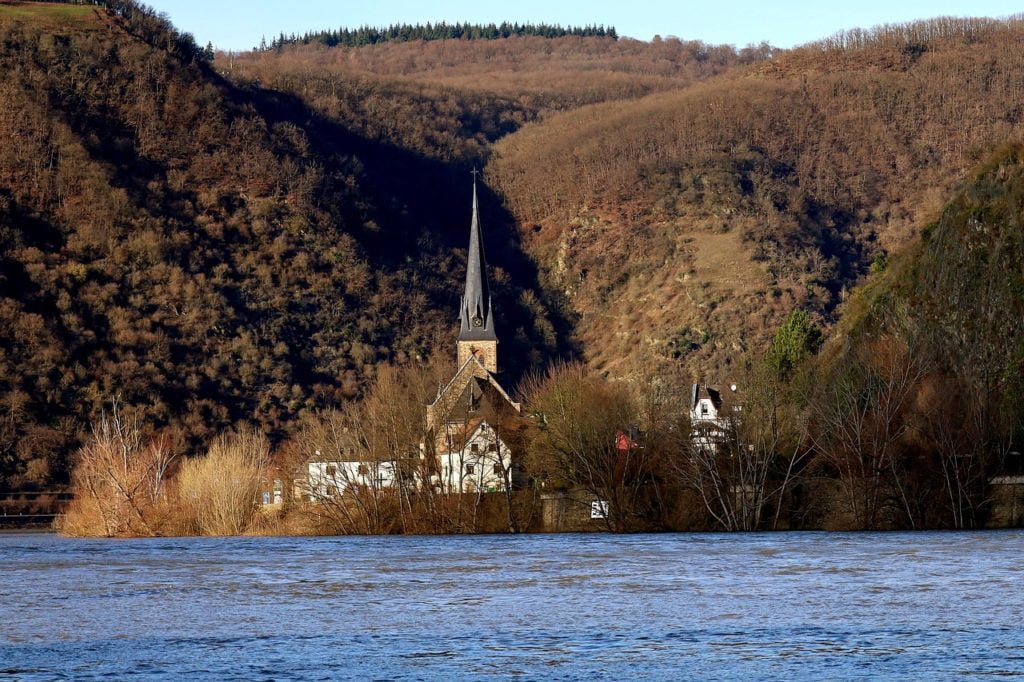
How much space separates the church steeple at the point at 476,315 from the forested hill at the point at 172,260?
13633 mm

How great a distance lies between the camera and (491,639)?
28797 mm

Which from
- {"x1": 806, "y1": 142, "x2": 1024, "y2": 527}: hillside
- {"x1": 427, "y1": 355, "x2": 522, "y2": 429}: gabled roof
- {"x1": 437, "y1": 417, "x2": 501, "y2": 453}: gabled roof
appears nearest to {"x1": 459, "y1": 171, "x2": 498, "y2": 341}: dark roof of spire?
{"x1": 427, "y1": 355, "x2": 522, "y2": 429}: gabled roof

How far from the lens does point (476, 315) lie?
13925 centimetres

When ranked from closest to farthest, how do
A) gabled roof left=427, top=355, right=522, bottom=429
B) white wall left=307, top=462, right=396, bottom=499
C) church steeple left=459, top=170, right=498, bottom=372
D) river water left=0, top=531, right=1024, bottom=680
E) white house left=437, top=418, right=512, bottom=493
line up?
river water left=0, top=531, right=1024, bottom=680, white wall left=307, top=462, right=396, bottom=499, white house left=437, top=418, right=512, bottom=493, gabled roof left=427, top=355, right=522, bottom=429, church steeple left=459, top=170, right=498, bottom=372

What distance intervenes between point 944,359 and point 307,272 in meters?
107

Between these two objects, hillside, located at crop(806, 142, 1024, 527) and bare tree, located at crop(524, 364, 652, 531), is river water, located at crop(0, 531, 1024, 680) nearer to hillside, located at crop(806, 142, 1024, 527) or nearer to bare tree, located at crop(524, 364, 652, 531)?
hillside, located at crop(806, 142, 1024, 527)

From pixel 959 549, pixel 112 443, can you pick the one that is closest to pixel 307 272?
pixel 112 443

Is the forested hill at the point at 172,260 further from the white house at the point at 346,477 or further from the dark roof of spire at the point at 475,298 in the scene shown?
the white house at the point at 346,477

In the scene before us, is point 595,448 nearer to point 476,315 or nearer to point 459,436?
point 459,436

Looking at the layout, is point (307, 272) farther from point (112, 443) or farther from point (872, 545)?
point (872, 545)

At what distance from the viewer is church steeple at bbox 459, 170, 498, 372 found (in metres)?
137

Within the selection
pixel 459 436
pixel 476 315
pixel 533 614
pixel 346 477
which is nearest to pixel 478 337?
pixel 476 315

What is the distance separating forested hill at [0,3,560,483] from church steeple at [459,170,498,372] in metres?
13.6

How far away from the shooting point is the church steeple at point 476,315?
137000 mm
